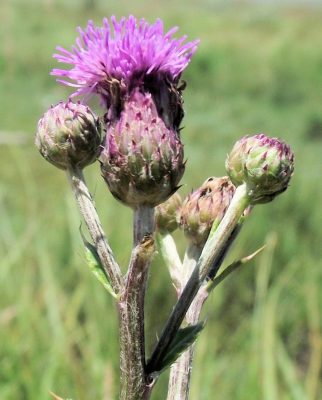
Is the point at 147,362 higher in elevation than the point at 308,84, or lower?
higher

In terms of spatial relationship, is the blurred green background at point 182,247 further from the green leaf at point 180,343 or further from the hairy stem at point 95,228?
the green leaf at point 180,343

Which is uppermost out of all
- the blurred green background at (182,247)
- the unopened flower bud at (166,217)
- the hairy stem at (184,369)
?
the unopened flower bud at (166,217)

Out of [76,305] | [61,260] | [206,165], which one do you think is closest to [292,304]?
[61,260]

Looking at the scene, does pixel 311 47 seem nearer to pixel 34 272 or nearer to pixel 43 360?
pixel 34 272

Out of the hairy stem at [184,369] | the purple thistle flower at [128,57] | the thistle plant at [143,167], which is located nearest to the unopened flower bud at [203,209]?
the thistle plant at [143,167]

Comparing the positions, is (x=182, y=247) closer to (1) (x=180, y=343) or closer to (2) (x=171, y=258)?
(2) (x=171, y=258)

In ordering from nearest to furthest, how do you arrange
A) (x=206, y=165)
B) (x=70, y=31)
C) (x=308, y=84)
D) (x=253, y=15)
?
(x=206, y=165)
(x=308, y=84)
(x=70, y=31)
(x=253, y=15)

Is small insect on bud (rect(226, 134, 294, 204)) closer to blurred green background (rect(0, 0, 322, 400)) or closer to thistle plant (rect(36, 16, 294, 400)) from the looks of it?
thistle plant (rect(36, 16, 294, 400))

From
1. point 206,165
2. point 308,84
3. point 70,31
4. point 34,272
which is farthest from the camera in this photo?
point 70,31
